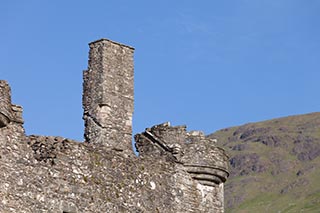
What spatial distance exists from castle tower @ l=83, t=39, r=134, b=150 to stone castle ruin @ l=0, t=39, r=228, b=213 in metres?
0.02

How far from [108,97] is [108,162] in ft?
5.84

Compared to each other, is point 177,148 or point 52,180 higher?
point 177,148

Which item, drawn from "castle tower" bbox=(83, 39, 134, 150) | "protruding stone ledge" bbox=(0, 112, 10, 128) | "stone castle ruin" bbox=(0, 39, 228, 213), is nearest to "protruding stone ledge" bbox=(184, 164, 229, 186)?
"stone castle ruin" bbox=(0, 39, 228, 213)

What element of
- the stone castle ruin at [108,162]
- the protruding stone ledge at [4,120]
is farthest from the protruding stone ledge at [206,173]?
the protruding stone ledge at [4,120]

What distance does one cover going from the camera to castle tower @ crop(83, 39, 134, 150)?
20.8 meters

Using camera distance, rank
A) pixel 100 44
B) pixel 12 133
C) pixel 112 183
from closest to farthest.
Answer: pixel 12 133, pixel 112 183, pixel 100 44

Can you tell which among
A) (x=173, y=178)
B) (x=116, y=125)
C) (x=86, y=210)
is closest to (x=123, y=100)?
(x=116, y=125)

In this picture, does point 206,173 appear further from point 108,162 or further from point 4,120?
point 4,120

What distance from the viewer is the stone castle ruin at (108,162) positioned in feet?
58.3

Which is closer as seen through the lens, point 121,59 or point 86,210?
point 86,210

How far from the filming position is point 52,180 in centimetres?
1828

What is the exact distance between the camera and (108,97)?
824 inches

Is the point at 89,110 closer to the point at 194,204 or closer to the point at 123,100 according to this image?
the point at 123,100

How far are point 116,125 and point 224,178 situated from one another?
10.1ft
